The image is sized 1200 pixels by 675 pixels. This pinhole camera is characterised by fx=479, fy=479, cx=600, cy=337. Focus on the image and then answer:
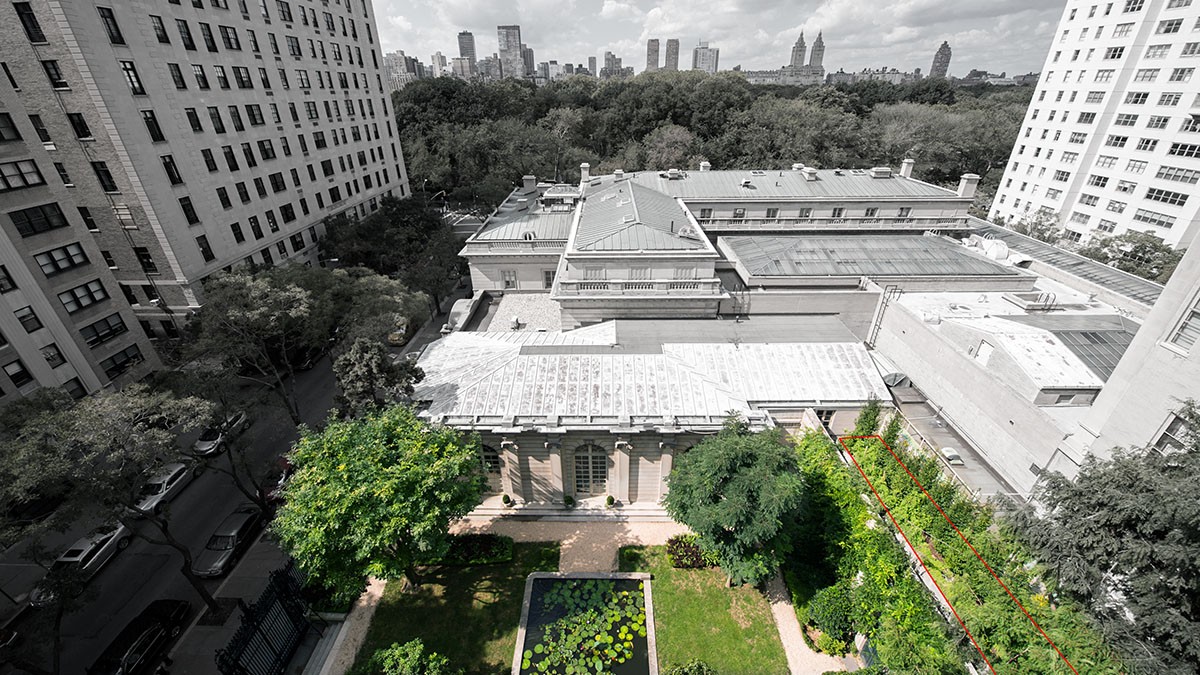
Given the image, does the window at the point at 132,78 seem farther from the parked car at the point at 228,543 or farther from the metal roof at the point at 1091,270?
the metal roof at the point at 1091,270

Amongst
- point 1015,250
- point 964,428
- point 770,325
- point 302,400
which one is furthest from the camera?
point 1015,250

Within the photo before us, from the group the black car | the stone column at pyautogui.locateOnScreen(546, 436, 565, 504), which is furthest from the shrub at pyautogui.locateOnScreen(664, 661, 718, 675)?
the black car

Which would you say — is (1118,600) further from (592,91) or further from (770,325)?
(592,91)

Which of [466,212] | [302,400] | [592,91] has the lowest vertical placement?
[302,400]

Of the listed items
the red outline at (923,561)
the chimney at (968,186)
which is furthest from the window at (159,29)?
the chimney at (968,186)

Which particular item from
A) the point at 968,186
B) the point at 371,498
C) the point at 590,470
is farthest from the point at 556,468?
the point at 968,186

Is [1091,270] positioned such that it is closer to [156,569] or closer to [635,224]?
[635,224]

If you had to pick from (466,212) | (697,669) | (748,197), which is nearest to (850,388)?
(697,669)
